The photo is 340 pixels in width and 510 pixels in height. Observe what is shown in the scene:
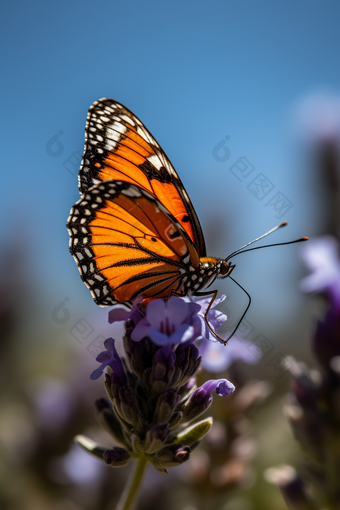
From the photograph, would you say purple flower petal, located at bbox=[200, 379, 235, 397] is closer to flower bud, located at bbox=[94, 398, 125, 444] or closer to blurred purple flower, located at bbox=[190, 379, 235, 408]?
blurred purple flower, located at bbox=[190, 379, 235, 408]

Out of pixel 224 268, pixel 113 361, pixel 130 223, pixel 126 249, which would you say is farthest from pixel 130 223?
pixel 113 361

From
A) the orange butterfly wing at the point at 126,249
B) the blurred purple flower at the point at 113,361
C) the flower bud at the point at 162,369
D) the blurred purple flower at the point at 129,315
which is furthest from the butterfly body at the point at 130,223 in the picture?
the flower bud at the point at 162,369

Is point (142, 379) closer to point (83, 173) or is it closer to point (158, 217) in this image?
point (158, 217)

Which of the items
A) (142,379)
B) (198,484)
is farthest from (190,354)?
(198,484)

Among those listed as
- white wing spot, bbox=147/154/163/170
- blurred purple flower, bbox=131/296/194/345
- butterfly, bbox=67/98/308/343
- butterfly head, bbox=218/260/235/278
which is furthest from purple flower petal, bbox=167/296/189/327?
white wing spot, bbox=147/154/163/170

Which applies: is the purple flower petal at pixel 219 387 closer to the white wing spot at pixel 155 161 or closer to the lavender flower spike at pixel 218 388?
the lavender flower spike at pixel 218 388

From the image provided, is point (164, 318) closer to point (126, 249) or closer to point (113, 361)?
point (113, 361)

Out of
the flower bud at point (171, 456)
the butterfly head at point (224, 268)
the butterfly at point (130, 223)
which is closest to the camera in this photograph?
the flower bud at point (171, 456)
